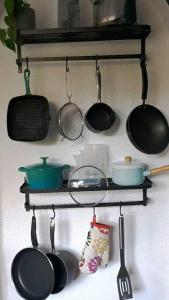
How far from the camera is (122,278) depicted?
1.23m

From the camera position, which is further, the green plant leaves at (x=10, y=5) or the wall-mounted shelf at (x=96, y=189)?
the wall-mounted shelf at (x=96, y=189)

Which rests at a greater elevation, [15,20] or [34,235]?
[15,20]

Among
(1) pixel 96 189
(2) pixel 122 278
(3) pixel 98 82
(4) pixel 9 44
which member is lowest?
(2) pixel 122 278

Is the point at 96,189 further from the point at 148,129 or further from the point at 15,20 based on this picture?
the point at 15,20

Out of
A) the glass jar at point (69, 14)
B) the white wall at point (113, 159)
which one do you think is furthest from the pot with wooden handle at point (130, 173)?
the glass jar at point (69, 14)

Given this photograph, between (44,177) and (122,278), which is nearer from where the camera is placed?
(44,177)

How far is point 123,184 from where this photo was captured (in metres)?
1.13

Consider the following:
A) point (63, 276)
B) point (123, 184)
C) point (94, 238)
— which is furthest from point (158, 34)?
point (63, 276)

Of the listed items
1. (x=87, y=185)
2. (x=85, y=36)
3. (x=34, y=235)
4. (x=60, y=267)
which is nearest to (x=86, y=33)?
(x=85, y=36)

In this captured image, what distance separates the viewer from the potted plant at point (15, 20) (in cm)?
105

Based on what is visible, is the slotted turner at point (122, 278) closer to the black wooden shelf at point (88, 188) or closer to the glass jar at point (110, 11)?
the black wooden shelf at point (88, 188)

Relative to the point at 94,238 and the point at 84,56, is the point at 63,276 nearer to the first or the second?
the point at 94,238

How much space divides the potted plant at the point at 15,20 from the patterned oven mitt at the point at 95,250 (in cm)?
71

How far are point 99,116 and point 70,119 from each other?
0.11 metres
